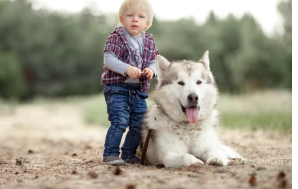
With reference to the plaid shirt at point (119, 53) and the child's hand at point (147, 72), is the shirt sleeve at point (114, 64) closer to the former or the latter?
the plaid shirt at point (119, 53)

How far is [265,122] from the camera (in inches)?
391

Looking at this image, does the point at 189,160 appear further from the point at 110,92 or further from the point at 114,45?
the point at 114,45

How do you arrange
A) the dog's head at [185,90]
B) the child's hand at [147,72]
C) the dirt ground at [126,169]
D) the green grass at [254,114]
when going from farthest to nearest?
the green grass at [254,114] < the child's hand at [147,72] < the dog's head at [185,90] < the dirt ground at [126,169]

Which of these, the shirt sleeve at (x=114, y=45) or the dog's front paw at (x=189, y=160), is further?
the shirt sleeve at (x=114, y=45)

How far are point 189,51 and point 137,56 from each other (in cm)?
2730

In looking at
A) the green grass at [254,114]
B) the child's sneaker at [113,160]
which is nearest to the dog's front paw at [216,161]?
the child's sneaker at [113,160]

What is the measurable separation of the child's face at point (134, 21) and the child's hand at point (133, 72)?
61cm

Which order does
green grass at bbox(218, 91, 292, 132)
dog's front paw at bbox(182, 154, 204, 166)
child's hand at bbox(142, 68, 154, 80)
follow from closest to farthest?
dog's front paw at bbox(182, 154, 204, 166), child's hand at bbox(142, 68, 154, 80), green grass at bbox(218, 91, 292, 132)

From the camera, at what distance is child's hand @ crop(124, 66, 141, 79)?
4184 mm

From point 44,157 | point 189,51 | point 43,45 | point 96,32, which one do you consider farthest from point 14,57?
point 44,157

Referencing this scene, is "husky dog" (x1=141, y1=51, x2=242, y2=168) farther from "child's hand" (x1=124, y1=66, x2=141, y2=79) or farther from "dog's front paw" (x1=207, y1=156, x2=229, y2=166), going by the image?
"child's hand" (x1=124, y1=66, x2=141, y2=79)

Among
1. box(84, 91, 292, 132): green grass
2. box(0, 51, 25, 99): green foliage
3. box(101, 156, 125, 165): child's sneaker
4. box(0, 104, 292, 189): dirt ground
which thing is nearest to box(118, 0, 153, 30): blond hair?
box(101, 156, 125, 165): child's sneaker

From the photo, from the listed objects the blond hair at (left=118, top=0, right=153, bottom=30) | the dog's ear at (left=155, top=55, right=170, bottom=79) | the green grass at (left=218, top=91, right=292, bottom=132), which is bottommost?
the green grass at (left=218, top=91, right=292, bottom=132)

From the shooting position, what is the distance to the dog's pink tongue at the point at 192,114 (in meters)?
3.95
